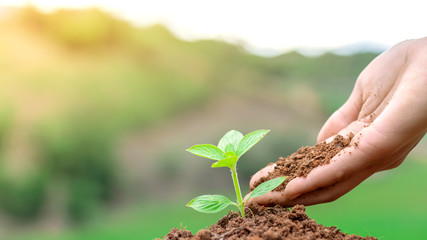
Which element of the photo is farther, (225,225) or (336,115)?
(336,115)

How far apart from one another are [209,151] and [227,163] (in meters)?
0.08

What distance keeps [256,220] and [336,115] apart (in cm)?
105

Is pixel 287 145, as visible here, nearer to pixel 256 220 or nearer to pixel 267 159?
pixel 267 159

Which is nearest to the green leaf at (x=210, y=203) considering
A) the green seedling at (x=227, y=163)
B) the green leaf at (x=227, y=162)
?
the green seedling at (x=227, y=163)

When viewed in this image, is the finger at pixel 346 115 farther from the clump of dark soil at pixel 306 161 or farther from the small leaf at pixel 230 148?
the small leaf at pixel 230 148

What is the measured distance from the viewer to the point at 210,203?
1.34 meters

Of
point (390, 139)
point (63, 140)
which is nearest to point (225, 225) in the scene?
point (390, 139)

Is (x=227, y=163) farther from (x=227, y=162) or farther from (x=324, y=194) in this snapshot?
(x=324, y=194)

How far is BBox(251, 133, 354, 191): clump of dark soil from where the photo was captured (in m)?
1.52

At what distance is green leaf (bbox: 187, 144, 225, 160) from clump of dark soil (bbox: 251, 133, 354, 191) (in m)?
0.30

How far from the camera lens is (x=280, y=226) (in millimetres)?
1224

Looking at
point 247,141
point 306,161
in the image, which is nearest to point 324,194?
point 306,161

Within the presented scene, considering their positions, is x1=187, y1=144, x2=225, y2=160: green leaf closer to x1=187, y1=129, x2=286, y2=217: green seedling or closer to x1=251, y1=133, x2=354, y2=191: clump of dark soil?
x1=187, y1=129, x2=286, y2=217: green seedling

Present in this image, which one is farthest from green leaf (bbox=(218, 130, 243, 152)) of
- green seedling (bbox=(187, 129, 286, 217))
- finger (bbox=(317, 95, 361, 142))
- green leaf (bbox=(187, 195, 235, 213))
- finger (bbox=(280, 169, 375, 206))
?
finger (bbox=(317, 95, 361, 142))
